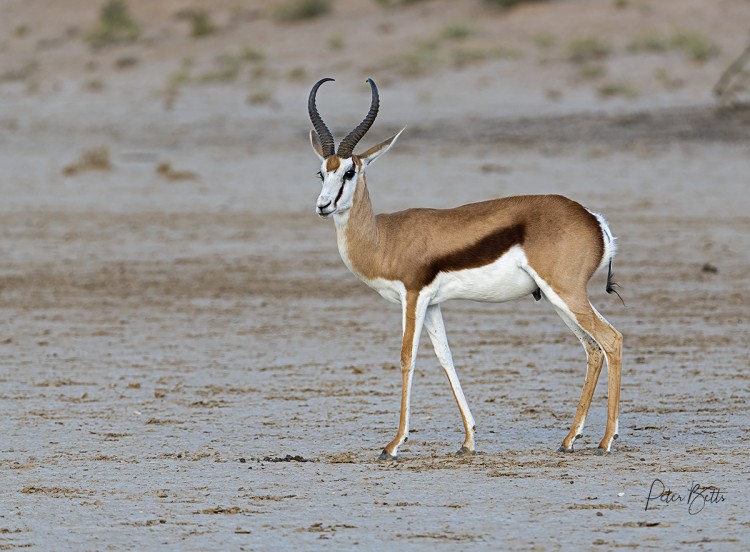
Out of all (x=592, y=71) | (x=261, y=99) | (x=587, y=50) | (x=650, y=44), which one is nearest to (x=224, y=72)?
(x=261, y=99)

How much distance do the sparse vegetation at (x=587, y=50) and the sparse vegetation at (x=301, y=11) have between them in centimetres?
1274

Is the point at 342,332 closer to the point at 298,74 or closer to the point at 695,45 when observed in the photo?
the point at 695,45

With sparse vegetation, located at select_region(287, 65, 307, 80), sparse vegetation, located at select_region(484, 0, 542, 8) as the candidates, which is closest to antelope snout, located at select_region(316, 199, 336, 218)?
sparse vegetation, located at select_region(287, 65, 307, 80)

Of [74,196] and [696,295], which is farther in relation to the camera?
[74,196]

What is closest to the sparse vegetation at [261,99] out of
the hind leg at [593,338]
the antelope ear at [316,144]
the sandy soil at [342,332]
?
the sandy soil at [342,332]

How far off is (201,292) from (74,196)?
8151 mm

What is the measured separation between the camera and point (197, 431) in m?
Answer: 9.02

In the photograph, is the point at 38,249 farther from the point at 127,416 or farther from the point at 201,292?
the point at 127,416

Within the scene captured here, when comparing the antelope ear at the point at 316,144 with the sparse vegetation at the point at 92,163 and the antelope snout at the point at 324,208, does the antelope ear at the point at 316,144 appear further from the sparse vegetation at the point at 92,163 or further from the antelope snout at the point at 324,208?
the sparse vegetation at the point at 92,163

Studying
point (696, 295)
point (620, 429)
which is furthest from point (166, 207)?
point (620, 429)

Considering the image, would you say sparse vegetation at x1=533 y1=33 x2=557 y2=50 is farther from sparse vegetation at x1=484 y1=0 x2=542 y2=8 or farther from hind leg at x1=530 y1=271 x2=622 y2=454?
hind leg at x1=530 y1=271 x2=622 y2=454

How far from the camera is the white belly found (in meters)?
8.04

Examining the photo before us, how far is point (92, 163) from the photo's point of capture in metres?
24.4
